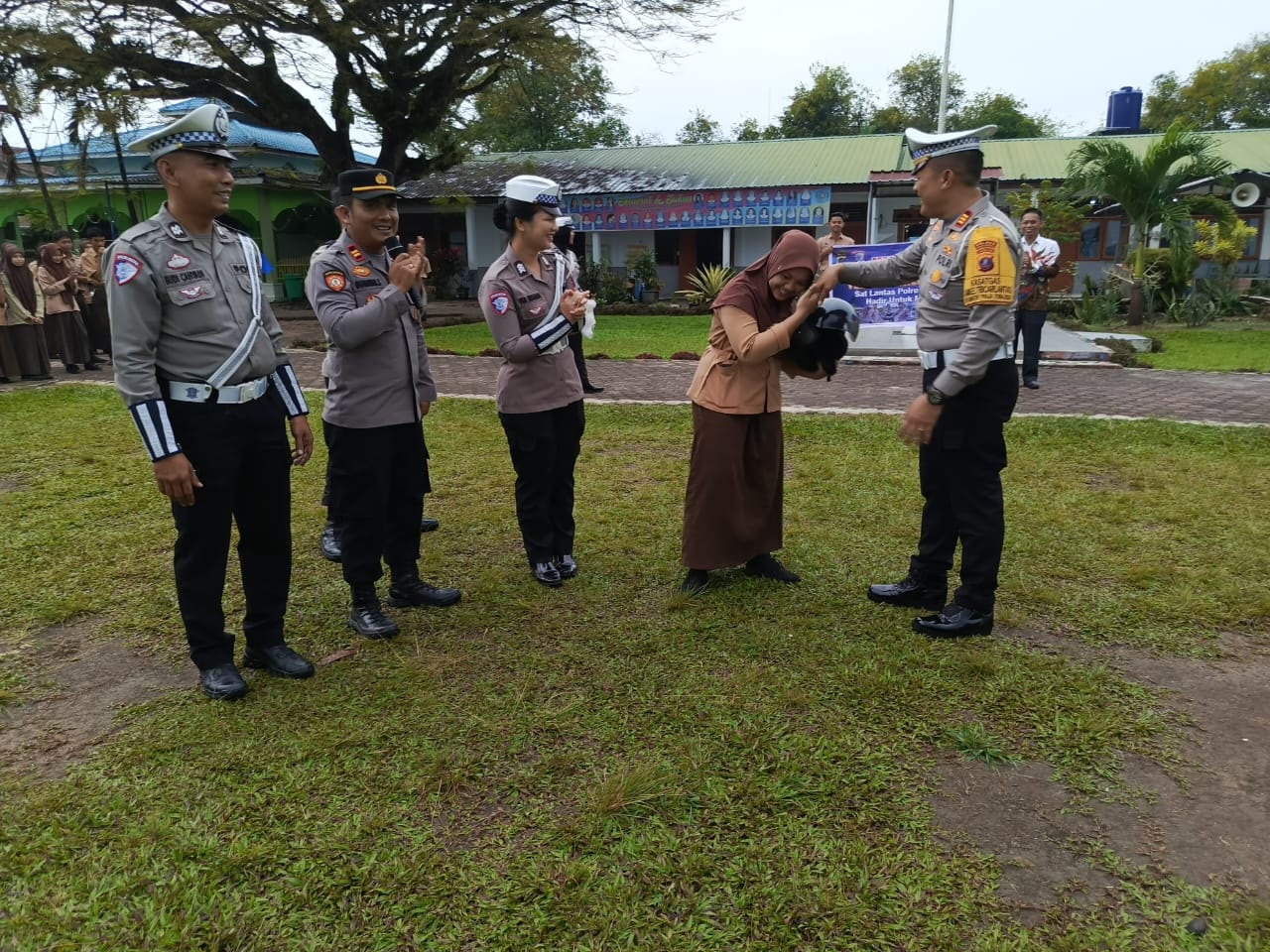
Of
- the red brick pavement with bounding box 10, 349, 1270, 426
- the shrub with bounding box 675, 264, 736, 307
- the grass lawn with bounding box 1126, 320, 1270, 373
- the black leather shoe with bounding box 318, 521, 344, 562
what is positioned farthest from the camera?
the shrub with bounding box 675, 264, 736, 307

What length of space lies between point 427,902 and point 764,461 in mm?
2513

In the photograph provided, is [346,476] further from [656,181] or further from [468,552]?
[656,181]

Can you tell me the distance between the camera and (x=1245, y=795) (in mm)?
2693

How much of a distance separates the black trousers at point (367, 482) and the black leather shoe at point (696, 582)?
1347 millimetres

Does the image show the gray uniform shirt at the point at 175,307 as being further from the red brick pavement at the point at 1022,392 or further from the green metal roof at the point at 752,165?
the green metal roof at the point at 752,165

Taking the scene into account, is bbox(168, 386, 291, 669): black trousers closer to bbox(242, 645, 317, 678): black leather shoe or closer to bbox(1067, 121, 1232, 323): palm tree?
bbox(242, 645, 317, 678): black leather shoe

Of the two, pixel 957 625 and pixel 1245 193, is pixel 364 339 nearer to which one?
pixel 957 625

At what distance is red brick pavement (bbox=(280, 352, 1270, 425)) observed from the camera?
27.7 ft

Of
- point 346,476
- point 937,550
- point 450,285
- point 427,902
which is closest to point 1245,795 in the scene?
point 937,550

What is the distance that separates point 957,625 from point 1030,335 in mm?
6688

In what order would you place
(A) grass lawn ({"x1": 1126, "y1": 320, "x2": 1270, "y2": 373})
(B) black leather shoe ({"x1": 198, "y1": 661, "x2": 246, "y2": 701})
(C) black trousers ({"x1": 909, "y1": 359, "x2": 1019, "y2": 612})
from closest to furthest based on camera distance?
(B) black leather shoe ({"x1": 198, "y1": 661, "x2": 246, "y2": 701}) → (C) black trousers ({"x1": 909, "y1": 359, "x2": 1019, "y2": 612}) → (A) grass lawn ({"x1": 1126, "y1": 320, "x2": 1270, "y2": 373})

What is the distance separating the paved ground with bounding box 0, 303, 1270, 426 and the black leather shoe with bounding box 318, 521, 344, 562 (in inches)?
186

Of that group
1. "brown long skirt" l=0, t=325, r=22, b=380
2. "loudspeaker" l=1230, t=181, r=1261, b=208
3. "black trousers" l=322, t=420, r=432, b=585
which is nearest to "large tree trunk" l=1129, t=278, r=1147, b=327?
"loudspeaker" l=1230, t=181, r=1261, b=208

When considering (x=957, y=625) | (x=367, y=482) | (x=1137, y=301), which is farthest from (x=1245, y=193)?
(x=367, y=482)
